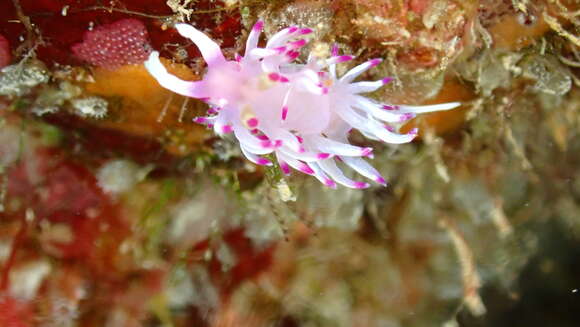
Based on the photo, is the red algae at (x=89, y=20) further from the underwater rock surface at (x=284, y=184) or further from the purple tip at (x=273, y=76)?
the purple tip at (x=273, y=76)

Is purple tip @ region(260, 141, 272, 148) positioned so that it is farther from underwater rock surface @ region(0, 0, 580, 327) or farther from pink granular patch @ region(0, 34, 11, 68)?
pink granular patch @ region(0, 34, 11, 68)

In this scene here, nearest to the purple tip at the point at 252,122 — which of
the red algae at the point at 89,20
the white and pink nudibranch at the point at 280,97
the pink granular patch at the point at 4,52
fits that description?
the white and pink nudibranch at the point at 280,97

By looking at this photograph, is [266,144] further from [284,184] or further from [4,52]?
[4,52]

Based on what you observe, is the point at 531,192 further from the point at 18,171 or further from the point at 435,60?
the point at 18,171

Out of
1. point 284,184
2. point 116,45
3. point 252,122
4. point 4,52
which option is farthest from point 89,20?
point 284,184

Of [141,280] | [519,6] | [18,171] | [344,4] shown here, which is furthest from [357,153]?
[18,171]

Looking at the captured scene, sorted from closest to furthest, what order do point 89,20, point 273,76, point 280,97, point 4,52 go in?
point 273,76
point 280,97
point 89,20
point 4,52
